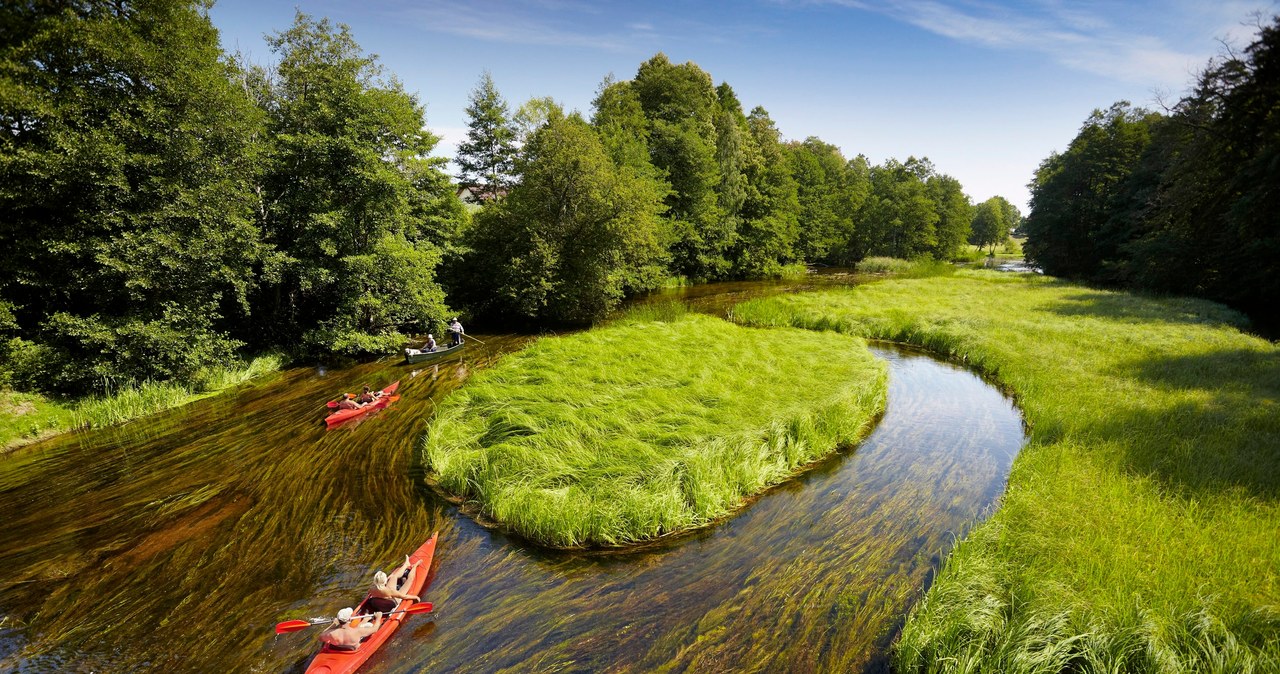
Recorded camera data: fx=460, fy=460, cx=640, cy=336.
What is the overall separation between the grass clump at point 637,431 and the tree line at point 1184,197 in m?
9.19

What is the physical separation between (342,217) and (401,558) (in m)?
16.0

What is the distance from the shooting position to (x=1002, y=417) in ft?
45.4

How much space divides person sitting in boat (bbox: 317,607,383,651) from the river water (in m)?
0.42

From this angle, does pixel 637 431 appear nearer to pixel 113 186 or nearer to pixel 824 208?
pixel 113 186

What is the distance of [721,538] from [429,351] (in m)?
16.1

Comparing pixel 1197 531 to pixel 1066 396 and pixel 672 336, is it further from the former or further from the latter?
pixel 672 336

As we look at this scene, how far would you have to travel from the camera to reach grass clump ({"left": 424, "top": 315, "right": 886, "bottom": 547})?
874 cm

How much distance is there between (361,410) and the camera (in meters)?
14.1

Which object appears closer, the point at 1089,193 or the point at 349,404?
the point at 349,404

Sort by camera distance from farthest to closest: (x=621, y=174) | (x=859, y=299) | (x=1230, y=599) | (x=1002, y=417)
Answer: (x=859, y=299), (x=621, y=174), (x=1002, y=417), (x=1230, y=599)

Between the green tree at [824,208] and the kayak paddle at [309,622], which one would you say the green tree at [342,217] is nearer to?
the kayak paddle at [309,622]

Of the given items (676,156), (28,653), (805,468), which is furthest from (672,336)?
(676,156)

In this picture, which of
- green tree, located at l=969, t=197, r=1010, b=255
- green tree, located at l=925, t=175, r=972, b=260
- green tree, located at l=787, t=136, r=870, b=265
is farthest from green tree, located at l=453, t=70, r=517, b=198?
green tree, located at l=969, t=197, r=1010, b=255

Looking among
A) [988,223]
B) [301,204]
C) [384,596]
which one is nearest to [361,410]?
[384,596]
